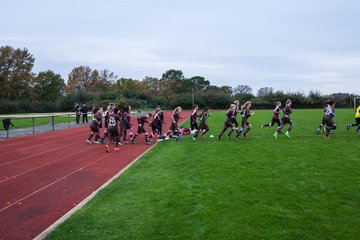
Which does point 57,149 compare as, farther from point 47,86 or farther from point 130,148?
point 47,86

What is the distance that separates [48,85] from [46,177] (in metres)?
85.2

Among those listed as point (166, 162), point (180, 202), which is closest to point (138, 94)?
point (166, 162)

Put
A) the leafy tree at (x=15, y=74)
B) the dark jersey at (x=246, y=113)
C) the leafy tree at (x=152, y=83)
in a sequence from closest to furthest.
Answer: the dark jersey at (x=246, y=113) → the leafy tree at (x=15, y=74) → the leafy tree at (x=152, y=83)

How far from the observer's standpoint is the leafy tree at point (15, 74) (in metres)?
75.7

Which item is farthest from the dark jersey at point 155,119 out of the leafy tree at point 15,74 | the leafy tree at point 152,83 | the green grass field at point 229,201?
the leafy tree at point 152,83

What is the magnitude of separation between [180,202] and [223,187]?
1.36 meters

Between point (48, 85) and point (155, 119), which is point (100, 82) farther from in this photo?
point (155, 119)

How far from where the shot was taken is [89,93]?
72.4 metres

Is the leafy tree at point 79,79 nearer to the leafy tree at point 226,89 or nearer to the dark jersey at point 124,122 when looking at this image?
the leafy tree at point 226,89

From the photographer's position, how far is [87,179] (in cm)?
991

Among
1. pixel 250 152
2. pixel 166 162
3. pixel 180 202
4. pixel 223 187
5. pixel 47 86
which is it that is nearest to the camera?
pixel 180 202

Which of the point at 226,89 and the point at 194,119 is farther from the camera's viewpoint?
the point at 226,89

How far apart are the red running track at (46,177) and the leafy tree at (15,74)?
63.5m

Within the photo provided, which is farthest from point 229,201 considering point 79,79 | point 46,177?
point 79,79
